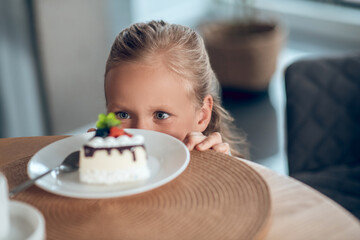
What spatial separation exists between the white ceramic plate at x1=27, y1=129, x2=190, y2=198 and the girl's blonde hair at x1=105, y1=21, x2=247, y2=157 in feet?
1.17

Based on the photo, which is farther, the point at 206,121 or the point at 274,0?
the point at 274,0

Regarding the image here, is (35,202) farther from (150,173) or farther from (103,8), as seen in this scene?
(103,8)

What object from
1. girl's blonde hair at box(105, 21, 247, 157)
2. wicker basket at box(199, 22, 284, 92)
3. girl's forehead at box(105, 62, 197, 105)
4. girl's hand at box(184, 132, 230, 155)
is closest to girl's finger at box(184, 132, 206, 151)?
girl's hand at box(184, 132, 230, 155)

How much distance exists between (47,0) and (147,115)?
5.93 feet

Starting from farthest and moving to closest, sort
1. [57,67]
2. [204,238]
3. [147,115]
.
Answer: [57,67] → [147,115] → [204,238]

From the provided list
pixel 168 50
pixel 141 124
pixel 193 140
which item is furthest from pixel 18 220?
pixel 168 50

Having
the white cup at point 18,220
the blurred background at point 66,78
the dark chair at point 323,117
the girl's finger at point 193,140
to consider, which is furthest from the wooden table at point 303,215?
the blurred background at point 66,78

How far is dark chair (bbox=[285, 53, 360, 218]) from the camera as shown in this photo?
1.73m

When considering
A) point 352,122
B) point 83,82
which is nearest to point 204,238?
point 352,122

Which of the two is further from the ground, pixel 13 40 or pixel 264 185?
pixel 264 185

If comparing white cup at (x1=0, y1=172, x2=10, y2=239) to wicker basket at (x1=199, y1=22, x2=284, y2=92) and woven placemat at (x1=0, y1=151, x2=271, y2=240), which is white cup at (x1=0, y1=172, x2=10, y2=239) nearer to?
woven placemat at (x1=0, y1=151, x2=271, y2=240)

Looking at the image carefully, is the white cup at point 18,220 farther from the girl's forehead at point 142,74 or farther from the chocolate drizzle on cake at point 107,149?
the girl's forehead at point 142,74

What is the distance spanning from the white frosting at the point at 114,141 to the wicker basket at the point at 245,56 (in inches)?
104

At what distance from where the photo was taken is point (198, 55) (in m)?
1.50
